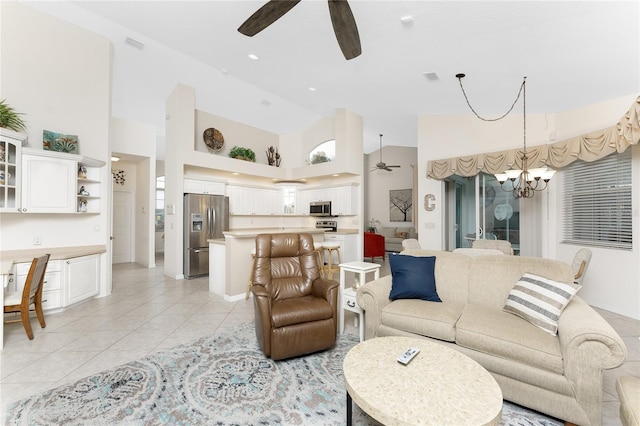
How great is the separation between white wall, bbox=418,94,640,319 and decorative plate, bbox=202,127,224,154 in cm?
464

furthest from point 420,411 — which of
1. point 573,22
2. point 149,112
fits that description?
point 149,112

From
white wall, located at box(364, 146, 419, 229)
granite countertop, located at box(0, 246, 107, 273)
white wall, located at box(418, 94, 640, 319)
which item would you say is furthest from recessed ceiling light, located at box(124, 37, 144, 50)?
white wall, located at box(364, 146, 419, 229)

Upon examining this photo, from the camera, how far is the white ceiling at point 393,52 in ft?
8.88

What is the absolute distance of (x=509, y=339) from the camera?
1880mm

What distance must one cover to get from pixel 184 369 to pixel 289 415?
1.06 meters

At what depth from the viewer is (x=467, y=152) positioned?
17.0 feet

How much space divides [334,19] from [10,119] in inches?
160

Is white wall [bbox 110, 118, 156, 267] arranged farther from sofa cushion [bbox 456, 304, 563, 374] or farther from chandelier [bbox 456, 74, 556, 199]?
sofa cushion [bbox 456, 304, 563, 374]

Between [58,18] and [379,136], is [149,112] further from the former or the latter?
[379,136]

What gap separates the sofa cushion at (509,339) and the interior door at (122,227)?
8.20 metres

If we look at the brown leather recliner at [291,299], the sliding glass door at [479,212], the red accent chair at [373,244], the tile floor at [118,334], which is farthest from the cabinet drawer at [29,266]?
the red accent chair at [373,244]

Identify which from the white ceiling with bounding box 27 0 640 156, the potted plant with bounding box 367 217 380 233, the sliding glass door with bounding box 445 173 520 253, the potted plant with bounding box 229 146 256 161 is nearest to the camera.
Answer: the white ceiling with bounding box 27 0 640 156

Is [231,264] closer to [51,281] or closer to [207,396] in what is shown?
[51,281]

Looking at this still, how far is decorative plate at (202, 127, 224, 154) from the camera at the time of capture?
6.48 m
